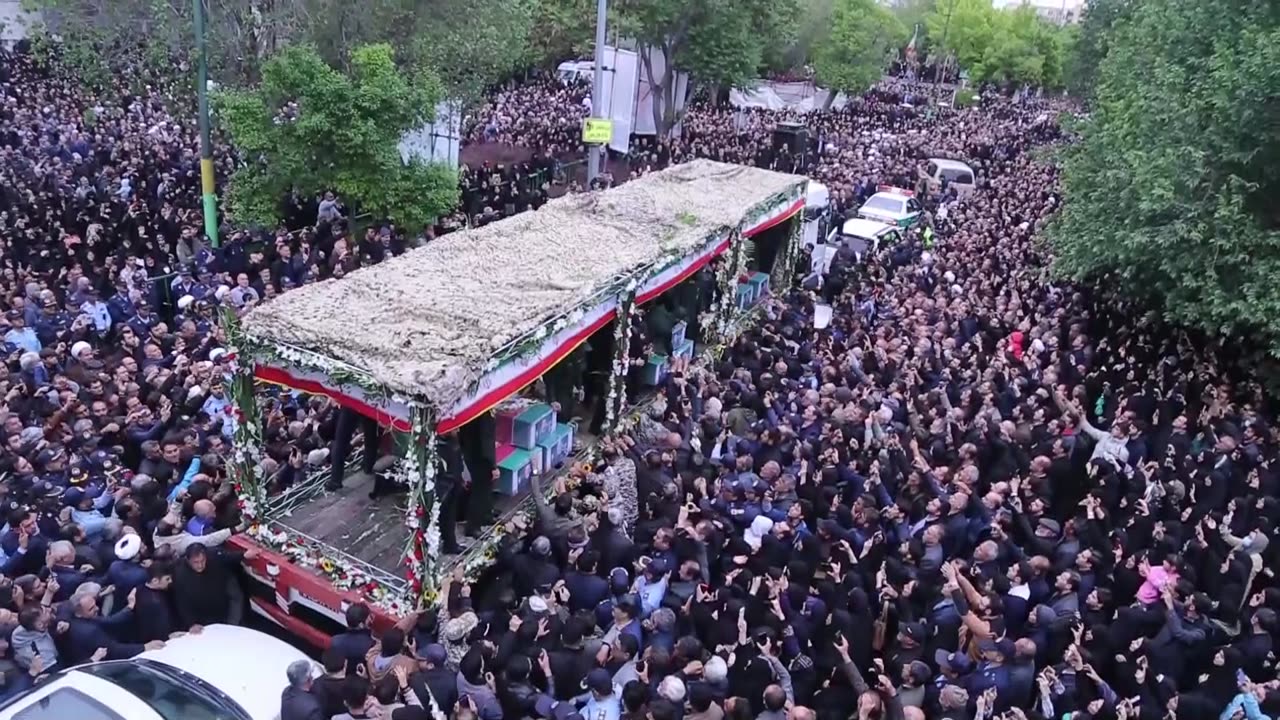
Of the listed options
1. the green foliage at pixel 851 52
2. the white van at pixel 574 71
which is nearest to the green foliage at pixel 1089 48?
the green foliage at pixel 851 52

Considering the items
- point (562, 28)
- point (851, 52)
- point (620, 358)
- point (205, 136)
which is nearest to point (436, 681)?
point (620, 358)

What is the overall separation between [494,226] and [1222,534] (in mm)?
7411

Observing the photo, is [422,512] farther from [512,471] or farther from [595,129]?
[595,129]

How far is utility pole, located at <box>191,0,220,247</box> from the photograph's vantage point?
14.1 m

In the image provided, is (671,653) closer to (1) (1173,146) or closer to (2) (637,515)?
(2) (637,515)

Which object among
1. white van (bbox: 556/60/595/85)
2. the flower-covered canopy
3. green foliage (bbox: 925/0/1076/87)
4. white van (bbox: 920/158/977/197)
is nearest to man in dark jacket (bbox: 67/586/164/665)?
the flower-covered canopy

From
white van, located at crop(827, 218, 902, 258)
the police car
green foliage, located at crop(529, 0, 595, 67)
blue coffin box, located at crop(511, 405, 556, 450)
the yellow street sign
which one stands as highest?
green foliage, located at crop(529, 0, 595, 67)

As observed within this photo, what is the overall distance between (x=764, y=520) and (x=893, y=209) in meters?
15.7

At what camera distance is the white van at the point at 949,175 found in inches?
1022

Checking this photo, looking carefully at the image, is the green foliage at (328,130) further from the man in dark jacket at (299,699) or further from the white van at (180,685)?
the man in dark jacket at (299,699)

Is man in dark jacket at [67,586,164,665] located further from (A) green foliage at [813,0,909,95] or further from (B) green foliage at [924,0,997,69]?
(B) green foliage at [924,0,997,69]

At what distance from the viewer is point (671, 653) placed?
6.25 meters

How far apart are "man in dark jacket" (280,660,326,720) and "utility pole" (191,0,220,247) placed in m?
11.2

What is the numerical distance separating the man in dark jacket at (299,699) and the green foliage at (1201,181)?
10.6 meters
